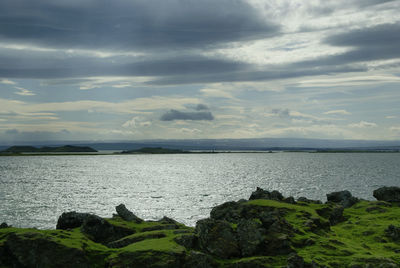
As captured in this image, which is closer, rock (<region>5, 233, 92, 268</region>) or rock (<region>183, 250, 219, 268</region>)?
rock (<region>5, 233, 92, 268</region>)

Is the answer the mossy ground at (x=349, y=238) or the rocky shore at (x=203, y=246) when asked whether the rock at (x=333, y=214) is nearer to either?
the mossy ground at (x=349, y=238)

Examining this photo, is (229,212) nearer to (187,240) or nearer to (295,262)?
(187,240)

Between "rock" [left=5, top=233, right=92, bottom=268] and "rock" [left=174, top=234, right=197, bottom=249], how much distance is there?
244 inches

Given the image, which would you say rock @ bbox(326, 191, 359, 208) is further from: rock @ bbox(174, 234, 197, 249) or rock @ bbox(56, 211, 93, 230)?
rock @ bbox(56, 211, 93, 230)

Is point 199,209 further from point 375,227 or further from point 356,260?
point 356,260

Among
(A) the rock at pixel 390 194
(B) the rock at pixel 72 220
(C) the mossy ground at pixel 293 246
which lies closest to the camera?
(C) the mossy ground at pixel 293 246

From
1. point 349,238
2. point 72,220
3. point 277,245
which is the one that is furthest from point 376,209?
point 72,220

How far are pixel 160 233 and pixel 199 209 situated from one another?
49.0 metres

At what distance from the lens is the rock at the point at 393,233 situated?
2991 centimetres

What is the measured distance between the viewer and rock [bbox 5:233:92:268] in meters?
21.7

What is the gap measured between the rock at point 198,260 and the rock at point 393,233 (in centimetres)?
1747

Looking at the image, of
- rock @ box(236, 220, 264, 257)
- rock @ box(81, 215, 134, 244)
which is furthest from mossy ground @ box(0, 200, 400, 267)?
rock @ box(81, 215, 134, 244)

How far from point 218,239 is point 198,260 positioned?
2431 millimetres

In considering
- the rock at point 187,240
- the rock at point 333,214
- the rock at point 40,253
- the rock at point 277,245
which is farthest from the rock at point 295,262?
the rock at point 333,214
